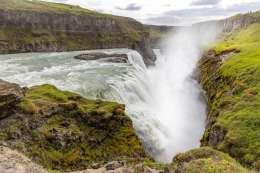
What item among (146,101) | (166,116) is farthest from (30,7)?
(166,116)

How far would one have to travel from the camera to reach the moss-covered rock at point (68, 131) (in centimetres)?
1994

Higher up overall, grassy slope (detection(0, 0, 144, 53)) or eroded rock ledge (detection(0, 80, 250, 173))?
grassy slope (detection(0, 0, 144, 53))

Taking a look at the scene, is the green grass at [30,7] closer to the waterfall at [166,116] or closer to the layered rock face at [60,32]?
the layered rock face at [60,32]

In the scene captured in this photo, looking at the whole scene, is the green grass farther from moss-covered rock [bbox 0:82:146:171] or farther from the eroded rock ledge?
moss-covered rock [bbox 0:82:146:171]

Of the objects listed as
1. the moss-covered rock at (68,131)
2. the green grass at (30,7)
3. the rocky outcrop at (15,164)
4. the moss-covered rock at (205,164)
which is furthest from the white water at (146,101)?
the green grass at (30,7)

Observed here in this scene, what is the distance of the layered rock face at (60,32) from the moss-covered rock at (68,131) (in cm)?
6445

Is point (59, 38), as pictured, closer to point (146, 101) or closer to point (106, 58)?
point (106, 58)

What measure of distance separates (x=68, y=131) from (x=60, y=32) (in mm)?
82951

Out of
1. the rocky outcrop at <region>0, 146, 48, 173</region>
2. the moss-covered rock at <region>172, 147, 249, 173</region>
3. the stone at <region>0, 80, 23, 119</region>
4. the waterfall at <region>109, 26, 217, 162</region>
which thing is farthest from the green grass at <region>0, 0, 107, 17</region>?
the moss-covered rock at <region>172, 147, 249, 173</region>

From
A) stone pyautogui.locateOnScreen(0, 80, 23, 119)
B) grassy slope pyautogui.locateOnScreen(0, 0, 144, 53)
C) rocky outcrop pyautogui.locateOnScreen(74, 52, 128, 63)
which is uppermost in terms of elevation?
grassy slope pyautogui.locateOnScreen(0, 0, 144, 53)

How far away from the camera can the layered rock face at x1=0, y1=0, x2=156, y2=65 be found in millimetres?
88312

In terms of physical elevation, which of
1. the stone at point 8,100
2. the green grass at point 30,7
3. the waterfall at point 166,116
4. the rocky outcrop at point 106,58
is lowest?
the waterfall at point 166,116

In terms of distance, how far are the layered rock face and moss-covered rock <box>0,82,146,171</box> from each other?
64.5 meters

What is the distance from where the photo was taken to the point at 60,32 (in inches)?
3957
